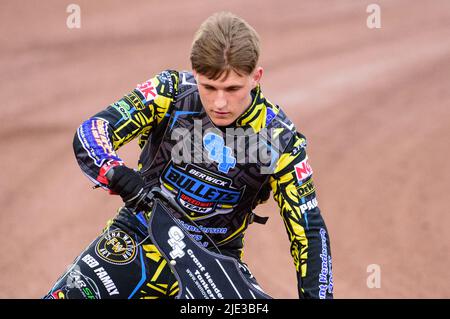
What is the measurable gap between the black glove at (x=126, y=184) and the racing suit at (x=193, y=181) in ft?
1.06

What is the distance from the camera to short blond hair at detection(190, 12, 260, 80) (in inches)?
184

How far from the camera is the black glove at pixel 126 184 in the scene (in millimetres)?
4559

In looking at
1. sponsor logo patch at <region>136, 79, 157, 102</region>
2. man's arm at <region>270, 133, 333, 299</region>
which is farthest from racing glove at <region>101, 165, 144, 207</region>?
man's arm at <region>270, 133, 333, 299</region>

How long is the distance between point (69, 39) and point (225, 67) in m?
9.15

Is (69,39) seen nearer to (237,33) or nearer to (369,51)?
(369,51)

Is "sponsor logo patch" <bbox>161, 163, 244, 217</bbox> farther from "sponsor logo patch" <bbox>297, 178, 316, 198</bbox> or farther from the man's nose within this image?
the man's nose

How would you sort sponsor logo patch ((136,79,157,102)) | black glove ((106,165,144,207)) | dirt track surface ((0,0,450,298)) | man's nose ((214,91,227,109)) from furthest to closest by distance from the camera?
1. dirt track surface ((0,0,450,298))
2. sponsor logo patch ((136,79,157,102))
3. man's nose ((214,91,227,109))
4. black glove ((106,165,144,207))

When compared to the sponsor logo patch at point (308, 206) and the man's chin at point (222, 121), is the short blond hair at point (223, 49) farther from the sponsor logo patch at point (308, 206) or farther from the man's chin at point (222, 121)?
the sponsor logo patch at point (308, 206)

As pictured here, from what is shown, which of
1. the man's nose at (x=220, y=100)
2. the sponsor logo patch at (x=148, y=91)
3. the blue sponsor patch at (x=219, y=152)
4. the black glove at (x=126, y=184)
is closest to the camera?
the black glove at (x=126, y=184)

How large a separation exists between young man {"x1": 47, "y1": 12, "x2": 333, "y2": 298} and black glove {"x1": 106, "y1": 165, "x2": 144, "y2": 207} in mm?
92

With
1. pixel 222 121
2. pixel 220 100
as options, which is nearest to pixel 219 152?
pixel 222 121

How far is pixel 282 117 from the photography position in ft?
17.1

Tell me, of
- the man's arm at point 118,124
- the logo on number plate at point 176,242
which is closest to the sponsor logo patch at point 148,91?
the man's arm at point 118,124

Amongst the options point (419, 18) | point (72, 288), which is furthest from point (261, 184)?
point (419, 18)
